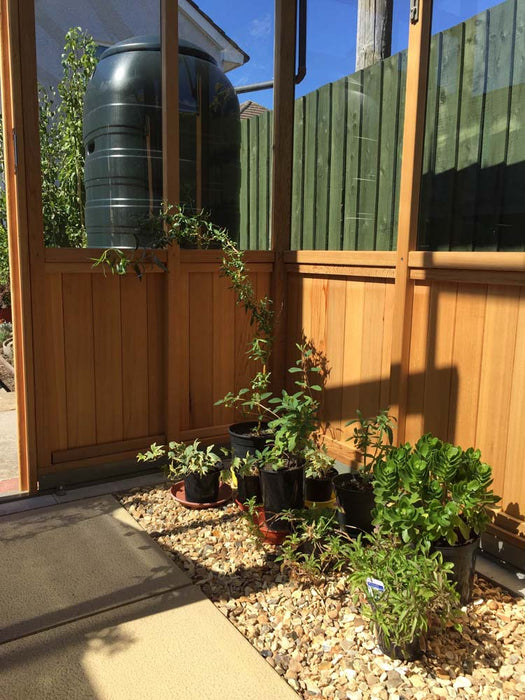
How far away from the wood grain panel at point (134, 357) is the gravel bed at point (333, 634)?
84cm

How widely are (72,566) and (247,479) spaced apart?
2.84ft

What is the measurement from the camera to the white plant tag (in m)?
1.85

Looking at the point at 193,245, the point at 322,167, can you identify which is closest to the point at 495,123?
the point at 322,167

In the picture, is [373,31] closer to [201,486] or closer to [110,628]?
[201,486]

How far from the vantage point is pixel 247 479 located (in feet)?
9.28

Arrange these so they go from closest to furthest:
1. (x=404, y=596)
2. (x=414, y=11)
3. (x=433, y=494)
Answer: (x=404, y=596), (x=433, y=494), (x=414, y=11)

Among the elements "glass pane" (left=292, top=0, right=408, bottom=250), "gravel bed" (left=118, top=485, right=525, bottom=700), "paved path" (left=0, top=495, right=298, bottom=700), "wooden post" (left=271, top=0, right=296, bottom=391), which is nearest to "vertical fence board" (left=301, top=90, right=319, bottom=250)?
"glass pane" (left=292, top=0, right=408, bottom=250)

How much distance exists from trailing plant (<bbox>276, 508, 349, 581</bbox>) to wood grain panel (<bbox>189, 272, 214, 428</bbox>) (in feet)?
3.85

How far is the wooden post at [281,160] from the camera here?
11.3 feet

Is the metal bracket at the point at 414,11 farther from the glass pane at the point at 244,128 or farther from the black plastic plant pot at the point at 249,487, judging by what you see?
the black plastic plant pot at the point at 249,487

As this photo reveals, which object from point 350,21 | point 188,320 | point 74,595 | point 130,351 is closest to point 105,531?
point 74,595

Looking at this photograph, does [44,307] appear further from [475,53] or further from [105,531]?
[475,53]

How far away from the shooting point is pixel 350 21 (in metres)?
3.08

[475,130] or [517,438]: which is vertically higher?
[475,130]
